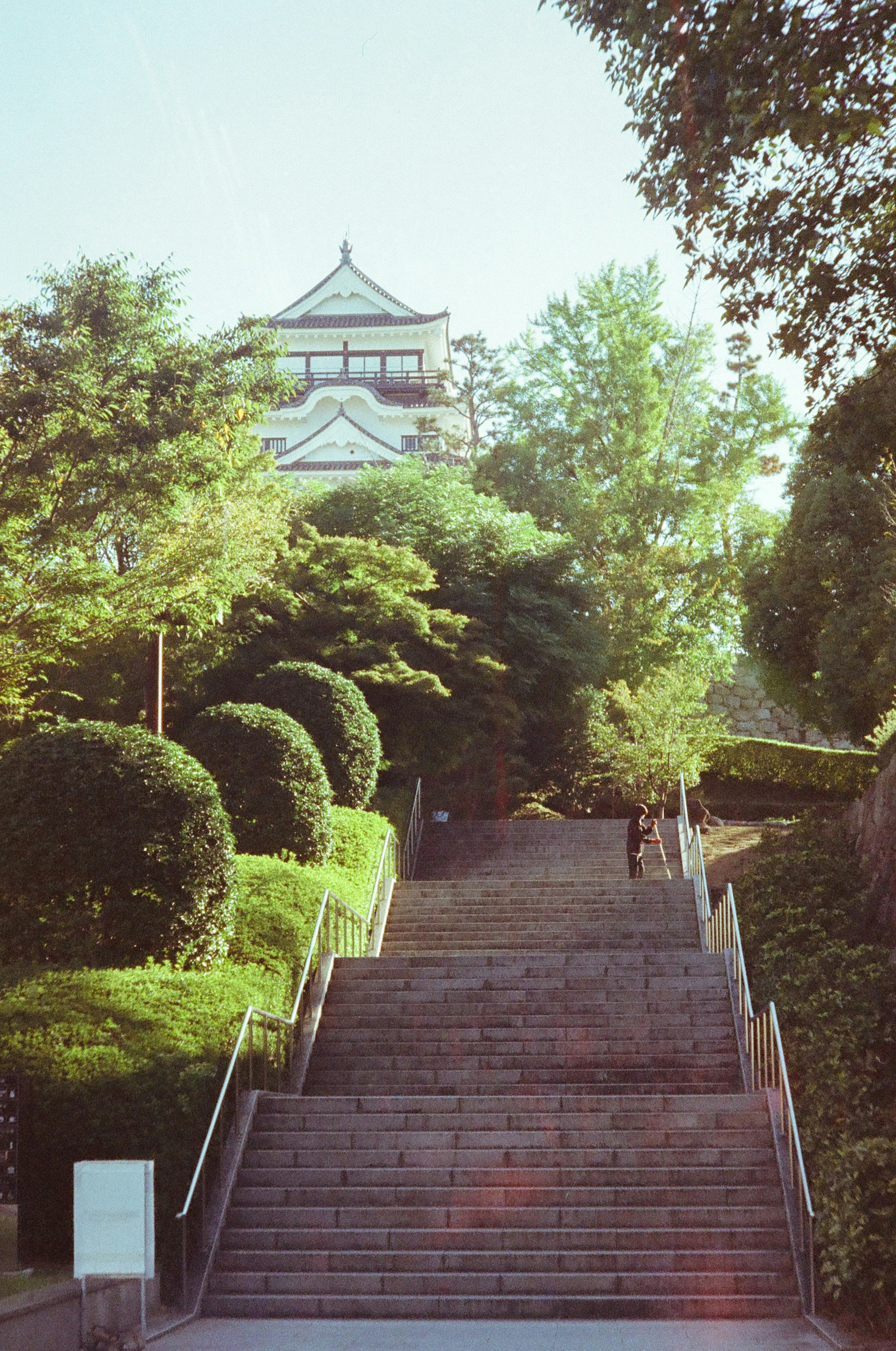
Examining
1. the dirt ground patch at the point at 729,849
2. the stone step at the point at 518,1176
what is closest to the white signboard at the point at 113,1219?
the stone step at the point at 518,1176

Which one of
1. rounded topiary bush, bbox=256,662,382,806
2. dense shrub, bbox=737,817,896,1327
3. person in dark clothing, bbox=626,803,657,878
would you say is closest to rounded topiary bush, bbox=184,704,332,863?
rounded topiary bush, bbox=256,662,382,806

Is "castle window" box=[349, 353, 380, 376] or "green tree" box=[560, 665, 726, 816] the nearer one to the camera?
"green tree" box=[560, 665, 726, 816]

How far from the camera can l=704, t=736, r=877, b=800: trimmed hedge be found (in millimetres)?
29516

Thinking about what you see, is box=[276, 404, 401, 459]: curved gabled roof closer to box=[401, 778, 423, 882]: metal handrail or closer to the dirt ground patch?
box=[401, 778, 423, 882]: metal handrail

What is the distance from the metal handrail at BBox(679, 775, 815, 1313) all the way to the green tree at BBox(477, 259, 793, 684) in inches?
582

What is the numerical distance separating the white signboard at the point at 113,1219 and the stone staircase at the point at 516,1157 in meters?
1.93

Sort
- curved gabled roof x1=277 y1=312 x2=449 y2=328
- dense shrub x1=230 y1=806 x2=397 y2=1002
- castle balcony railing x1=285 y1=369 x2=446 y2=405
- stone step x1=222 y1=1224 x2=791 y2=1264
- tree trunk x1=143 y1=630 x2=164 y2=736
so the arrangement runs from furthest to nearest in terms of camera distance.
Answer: curved gabled roof x1=277 y1=312 x2=449 y2=328
castle balcony railing x1=285 y1=369 x2=446 y2=405
tree trunk x1=143 y1=630 x2=164 y2=736
dense shrub x1=230 y1=806 x2=397 y2=1002
stone step x1=222 y1=1224 x2=791 y2=1264

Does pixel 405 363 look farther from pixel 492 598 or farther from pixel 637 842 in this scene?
pixel 637 842

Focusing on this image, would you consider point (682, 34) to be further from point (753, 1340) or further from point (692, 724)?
point (692, 724)

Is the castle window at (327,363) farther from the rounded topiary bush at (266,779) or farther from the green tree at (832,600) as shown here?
the rounded topiary bush at (266,779)

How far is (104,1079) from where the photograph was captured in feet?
30.8

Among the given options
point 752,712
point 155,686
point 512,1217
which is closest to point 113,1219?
point 512,1217

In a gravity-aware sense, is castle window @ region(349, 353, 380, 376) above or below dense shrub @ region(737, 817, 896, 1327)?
above

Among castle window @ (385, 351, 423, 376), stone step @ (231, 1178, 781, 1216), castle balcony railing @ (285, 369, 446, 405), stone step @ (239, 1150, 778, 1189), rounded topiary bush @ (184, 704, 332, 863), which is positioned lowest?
stone step @ (231, 1178, 781, 1216)
